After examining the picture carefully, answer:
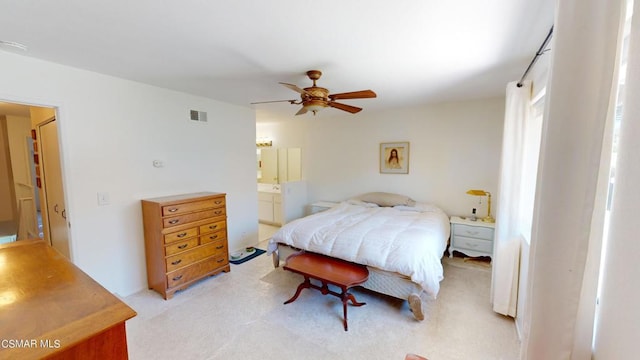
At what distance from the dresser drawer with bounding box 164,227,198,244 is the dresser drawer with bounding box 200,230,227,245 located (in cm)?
12

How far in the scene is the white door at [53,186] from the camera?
101 inches

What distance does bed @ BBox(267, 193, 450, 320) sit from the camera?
229cm

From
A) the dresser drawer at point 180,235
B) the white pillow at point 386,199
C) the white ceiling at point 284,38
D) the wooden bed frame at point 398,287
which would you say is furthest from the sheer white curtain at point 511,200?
the dresser drawer at point 180,235

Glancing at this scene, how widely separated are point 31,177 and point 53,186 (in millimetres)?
2522

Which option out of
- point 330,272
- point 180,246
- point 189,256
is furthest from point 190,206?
point 330,272

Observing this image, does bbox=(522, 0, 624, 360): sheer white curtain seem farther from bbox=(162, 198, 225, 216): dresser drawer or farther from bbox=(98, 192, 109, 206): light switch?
bbox=(98, 192, 109, 206): light switch

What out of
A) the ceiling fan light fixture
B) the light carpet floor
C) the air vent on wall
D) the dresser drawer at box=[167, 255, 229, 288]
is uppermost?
the air vent on wall

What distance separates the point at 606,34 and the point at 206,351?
2.77 metres

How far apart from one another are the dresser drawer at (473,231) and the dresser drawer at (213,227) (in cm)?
324

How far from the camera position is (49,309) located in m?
0.96

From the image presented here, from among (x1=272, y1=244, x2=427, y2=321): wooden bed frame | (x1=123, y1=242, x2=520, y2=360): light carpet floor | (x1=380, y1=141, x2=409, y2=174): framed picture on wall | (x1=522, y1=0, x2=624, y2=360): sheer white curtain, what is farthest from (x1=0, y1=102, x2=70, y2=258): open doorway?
(x1=380, y1=141, x2=409, y2=174): framed picture on wall

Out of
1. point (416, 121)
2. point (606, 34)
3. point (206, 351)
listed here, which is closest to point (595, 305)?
point (606, 34)

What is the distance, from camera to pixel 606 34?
0.74 m

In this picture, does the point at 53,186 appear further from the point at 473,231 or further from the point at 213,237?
the point at 473,231
